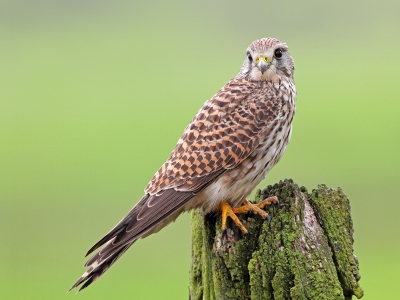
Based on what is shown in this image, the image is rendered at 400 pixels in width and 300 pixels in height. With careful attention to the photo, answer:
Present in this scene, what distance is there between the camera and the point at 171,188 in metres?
5.72

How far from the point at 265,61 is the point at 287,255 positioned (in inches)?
95.9

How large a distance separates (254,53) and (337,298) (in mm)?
2733

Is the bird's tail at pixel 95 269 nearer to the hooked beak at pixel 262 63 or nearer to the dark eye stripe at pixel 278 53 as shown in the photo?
the hooked beak at pixel 262 63

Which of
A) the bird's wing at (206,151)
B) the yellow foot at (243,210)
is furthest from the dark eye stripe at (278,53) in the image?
the yellow foot at (243,210)

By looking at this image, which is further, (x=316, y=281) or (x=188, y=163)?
Result: (x=188, y=163)

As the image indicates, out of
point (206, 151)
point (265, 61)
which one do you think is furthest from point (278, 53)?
point (206, 151)

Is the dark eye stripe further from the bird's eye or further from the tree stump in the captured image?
the tree stump

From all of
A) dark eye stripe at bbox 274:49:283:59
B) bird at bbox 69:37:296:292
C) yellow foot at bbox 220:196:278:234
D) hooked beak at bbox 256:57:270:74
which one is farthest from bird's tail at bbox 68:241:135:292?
dark eye stripe at bbox 274:49:283:59

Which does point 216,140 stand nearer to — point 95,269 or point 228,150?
point 228,150

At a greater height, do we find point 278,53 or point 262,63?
point 278,53

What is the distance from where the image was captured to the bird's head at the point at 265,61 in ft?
21.1

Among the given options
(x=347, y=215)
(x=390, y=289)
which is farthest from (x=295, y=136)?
(x=347, y=215)

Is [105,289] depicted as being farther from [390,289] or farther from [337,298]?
[337,298]

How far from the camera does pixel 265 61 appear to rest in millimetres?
6438
